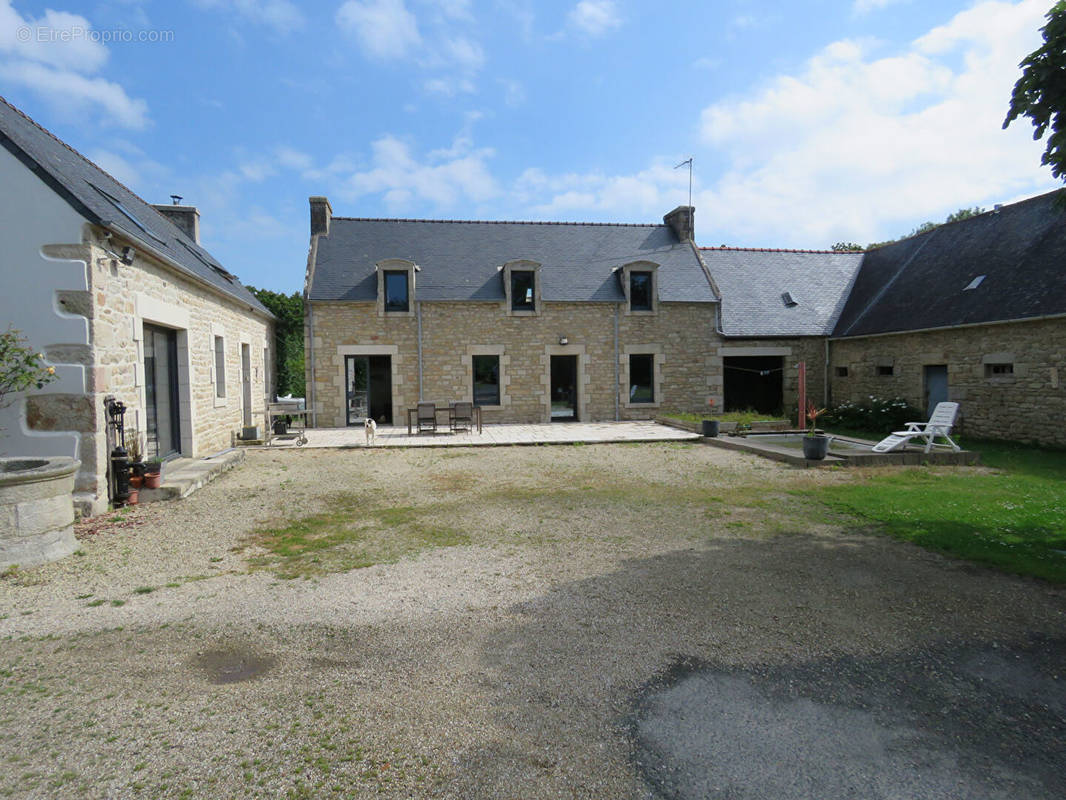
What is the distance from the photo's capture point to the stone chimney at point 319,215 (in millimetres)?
17297

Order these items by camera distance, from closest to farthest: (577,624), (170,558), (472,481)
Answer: (577,624) → (170,558) → (472,481)

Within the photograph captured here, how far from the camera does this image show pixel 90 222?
612 centimetres

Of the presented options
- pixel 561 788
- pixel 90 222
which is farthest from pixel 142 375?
pixel 561 788

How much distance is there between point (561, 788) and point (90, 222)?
271 inches

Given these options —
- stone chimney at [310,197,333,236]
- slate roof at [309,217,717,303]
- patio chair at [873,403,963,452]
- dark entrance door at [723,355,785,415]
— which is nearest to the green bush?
dark entrance door at [723,355,785,415]

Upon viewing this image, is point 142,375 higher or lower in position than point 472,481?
higher

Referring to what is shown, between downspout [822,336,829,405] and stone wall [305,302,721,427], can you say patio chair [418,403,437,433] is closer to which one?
stone wall [305,302,721,427]

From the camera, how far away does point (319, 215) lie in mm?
17422

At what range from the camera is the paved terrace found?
12.6 m

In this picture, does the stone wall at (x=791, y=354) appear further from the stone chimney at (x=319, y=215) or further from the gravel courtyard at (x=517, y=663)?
the gravel courtyard at (x=517, y=663)

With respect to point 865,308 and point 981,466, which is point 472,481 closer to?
point 981,466

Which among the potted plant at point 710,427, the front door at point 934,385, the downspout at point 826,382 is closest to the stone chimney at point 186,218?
the potted plant at point 710,427

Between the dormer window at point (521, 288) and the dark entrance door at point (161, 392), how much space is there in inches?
355

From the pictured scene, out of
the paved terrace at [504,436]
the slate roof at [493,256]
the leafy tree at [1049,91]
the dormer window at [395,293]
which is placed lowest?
the paved terrace at [504,436]
